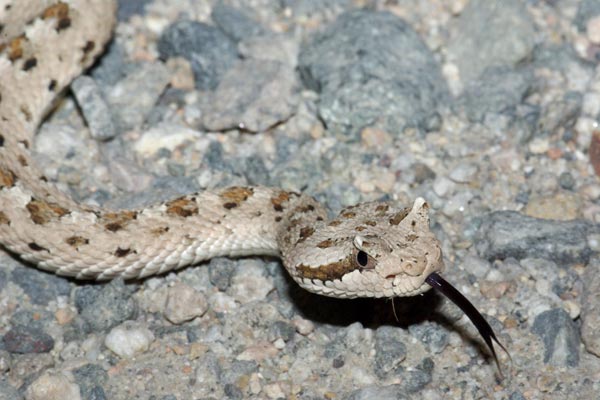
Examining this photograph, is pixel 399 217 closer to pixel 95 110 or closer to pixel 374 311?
pixel 374 311

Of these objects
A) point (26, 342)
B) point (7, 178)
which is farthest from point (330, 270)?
point (7, 178)

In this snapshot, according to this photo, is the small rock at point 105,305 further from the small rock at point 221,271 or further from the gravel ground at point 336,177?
the small rock at point 221,271

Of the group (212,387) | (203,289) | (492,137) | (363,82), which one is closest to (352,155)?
(363,82)

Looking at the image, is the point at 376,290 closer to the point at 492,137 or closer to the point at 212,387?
the point at 212,387

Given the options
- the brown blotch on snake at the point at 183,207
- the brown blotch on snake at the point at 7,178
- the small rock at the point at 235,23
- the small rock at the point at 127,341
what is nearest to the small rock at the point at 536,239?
the brown blotch on snake at the point at 183,207

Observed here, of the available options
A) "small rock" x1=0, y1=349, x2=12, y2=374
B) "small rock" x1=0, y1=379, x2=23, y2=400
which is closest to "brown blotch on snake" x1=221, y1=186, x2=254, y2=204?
"small rock" x1=0, y1=349, x2=12, y2=374

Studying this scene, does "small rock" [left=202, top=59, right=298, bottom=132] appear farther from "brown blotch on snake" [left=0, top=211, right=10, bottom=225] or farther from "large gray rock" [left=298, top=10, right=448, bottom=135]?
"brown blotch on snake" [left=0, top=211, right=10, bottom=225]

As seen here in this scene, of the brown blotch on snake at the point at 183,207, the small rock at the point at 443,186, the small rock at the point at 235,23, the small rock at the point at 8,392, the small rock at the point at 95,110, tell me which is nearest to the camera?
the small rock at the point at 8,392

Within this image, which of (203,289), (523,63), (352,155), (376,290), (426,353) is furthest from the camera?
(523,63)
